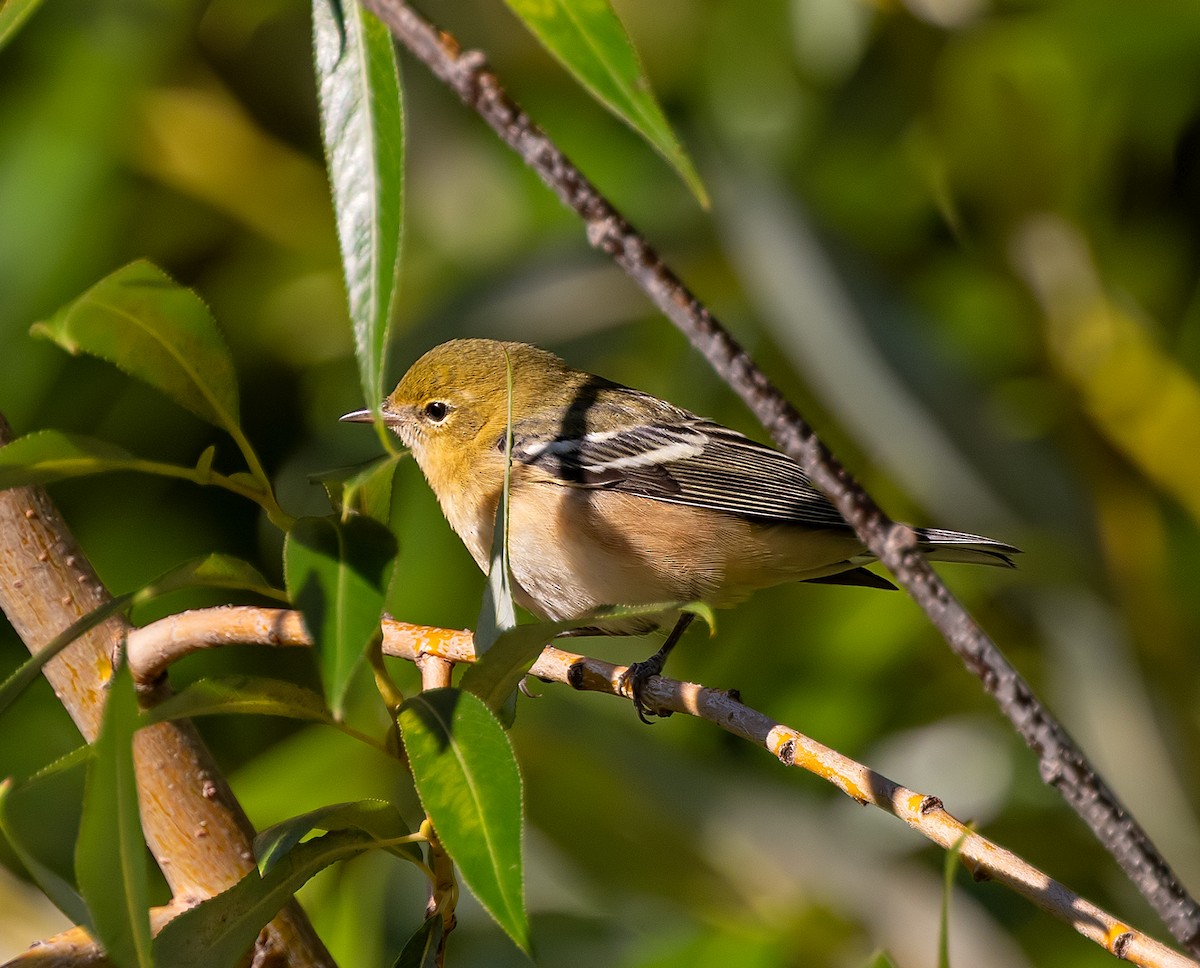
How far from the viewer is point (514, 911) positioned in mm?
1260

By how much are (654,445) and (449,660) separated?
176 cm

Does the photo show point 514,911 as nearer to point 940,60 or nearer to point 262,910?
point 262,910

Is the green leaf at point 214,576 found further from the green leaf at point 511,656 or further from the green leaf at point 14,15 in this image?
the green leaf at point 14,15

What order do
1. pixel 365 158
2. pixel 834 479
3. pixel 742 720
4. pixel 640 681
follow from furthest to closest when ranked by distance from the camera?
pixel 640 681 → pixel 742 720 → pixel 365 158 → pixel 834 479

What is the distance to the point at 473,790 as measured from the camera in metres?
1.37

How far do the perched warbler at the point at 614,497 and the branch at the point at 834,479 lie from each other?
1.95 m

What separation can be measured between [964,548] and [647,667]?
32.2 inches

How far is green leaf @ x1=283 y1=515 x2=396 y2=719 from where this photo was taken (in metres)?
1.20

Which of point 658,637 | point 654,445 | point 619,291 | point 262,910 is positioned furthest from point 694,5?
point 262,910

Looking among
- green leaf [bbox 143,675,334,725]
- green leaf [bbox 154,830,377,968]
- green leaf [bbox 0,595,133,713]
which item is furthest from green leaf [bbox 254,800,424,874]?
green leaf [bbox 0,595,133,713]

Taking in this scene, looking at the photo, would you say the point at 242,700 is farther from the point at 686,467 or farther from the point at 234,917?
the point at 686,467

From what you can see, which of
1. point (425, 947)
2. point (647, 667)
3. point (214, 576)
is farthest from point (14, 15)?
point (647, 667)

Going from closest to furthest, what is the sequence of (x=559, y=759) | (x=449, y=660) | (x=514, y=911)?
(x=514, y=911)
(x=449, y=660)
(x=559, y=759)

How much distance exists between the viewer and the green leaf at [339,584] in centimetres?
120
